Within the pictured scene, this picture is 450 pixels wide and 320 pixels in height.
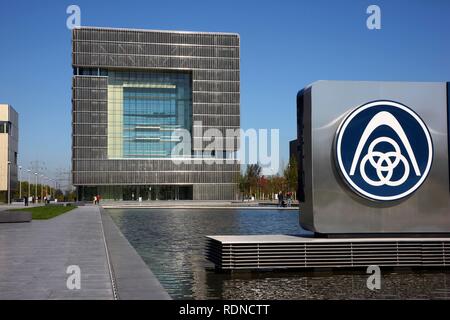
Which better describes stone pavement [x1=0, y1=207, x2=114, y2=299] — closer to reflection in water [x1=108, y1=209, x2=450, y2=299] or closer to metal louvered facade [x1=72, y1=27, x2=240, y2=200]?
reflection in water [x1=108, y1=209, x2=450, y2=299]

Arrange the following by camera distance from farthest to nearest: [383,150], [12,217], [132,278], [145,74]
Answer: [145,74] → [12,217] → [383,150] → [132,278]

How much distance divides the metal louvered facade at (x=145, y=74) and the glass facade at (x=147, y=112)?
1.19 metres

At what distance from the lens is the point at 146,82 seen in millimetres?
110875

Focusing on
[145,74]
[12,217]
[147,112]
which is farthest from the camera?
[147,112]

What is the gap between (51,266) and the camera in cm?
1212

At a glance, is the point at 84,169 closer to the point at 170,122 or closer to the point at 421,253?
the point at 170,122

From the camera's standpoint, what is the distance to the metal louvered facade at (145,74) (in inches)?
4154

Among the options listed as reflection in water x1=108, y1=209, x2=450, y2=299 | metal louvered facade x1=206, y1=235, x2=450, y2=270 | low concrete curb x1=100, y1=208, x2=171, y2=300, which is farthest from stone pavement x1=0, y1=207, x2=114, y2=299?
metal louvered facade x1=206, y1=235, x2=450, y2=270

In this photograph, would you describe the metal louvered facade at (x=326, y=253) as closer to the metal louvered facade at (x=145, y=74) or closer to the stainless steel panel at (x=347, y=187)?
the stainless steel panel at (x=347, y=187)

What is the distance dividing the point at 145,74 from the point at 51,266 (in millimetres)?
101129

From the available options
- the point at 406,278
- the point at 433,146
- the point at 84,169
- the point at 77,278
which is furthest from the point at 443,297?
the point at 84,169

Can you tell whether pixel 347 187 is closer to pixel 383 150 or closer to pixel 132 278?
pixel 383 150

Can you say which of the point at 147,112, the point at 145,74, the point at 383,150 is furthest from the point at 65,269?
the point at 145,74

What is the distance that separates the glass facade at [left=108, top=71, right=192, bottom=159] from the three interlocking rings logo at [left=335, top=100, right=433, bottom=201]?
98233 mm
